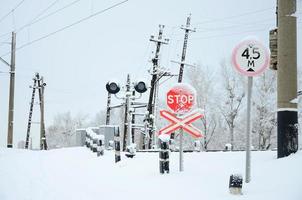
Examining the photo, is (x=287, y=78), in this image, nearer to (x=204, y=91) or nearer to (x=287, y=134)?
(x=287, y=134)

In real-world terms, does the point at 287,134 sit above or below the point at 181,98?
below

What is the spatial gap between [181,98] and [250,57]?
6.94 ft

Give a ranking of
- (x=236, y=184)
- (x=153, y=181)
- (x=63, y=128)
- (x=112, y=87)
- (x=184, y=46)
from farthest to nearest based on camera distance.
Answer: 1. (x=63, y=128)
2. (x=184, y=46)
3. (x=112, y=87)
4. (x=153, y=181)
5. (x=236, y=184)

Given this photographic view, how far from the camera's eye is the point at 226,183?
6188 mm

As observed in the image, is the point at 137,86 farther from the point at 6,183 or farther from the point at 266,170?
the point at 266,170

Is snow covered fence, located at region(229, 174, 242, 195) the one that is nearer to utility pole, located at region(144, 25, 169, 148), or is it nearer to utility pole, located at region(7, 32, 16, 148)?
utility pole, located at region(144, 25, 169, 148)

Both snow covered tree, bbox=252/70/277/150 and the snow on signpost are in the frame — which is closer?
the snow on signpost

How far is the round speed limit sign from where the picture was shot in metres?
6.07

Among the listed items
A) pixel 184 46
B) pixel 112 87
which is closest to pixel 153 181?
pixel 112 87

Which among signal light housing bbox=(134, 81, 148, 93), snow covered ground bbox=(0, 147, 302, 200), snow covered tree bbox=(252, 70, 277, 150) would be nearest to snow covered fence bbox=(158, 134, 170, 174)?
snow covered ground bbox=(0, 147, 302, 200)

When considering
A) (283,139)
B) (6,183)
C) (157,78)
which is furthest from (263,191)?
(157,78)

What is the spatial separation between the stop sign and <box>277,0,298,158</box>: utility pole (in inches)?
65.3

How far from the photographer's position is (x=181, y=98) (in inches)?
314

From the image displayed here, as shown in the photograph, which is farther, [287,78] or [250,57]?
[287,78]
